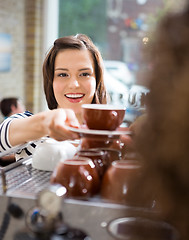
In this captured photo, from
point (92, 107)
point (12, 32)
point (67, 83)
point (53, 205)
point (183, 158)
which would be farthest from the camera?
point (12, 32)

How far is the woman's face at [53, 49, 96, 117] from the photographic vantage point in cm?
137

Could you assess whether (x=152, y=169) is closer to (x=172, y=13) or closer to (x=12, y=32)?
(x=172, y=13)

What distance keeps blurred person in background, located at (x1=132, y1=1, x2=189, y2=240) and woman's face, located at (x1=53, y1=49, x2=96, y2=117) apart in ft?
3.05

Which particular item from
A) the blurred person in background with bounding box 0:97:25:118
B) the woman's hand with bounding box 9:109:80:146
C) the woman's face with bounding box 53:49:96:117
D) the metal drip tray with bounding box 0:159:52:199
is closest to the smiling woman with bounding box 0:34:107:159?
the woman's face with bounding box 53:49:96:117

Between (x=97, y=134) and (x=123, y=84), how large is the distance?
433 centimetres

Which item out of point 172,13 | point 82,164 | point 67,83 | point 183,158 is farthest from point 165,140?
point 67,83

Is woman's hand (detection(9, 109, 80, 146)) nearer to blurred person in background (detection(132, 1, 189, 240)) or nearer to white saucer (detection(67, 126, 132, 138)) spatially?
white saucer (detection(67, 126, 132, 138))

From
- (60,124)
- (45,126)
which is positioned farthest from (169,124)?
(45,126)

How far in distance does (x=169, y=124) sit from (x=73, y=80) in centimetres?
99

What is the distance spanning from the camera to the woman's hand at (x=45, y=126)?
0.78 m

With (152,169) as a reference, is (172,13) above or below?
above

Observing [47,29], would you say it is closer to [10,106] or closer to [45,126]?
[10,106]

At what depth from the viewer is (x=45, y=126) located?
871 millimetres

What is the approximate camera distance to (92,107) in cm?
80
